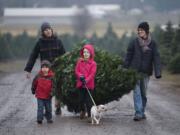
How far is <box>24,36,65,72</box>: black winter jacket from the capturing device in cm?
1489

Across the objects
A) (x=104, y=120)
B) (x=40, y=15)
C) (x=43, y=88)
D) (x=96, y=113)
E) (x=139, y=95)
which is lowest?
(x=104, y=120)

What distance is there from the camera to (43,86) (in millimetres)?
14102

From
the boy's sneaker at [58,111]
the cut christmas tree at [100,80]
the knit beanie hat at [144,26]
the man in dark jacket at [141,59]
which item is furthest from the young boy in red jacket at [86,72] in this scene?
the boy's sneaker at [58,111]

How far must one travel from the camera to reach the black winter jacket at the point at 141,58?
47.5 feet

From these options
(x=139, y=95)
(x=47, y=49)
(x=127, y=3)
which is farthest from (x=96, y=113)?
(x=127, y=3)

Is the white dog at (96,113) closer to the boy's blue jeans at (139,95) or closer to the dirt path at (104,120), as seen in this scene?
the dirt path at (104,120)

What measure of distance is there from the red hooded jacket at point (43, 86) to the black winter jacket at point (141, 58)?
5.19 ft

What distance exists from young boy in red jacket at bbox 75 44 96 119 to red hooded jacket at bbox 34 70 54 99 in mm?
545

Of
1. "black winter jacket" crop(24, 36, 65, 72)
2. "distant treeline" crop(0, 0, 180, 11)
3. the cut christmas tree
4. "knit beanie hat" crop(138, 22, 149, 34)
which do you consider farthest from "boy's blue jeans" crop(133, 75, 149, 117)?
"distant treeline" crop(0, 0, 180, 11)

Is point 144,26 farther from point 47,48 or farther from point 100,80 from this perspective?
point 47,48

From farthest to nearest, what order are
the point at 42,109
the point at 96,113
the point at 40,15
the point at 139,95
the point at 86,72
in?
the point at 40,15
the point at 139,95
the point at 42,109
the point at 86,72
the point at 96,113

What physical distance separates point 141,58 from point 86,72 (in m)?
1.22

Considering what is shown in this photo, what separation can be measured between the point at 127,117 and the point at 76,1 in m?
65.8

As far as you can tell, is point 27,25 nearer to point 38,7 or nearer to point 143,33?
point 38,7
